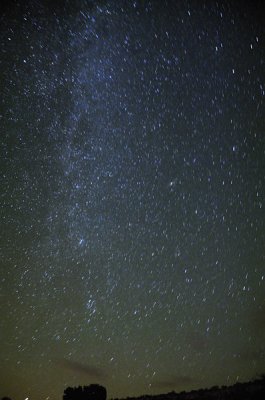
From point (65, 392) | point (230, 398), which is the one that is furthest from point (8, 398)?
point (230, 398)

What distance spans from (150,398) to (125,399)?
1.48m

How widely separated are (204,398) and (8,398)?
369 inches

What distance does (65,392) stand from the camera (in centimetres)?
1627

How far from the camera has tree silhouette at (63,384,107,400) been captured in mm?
15766

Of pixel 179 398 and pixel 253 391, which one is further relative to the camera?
pixel 179 398

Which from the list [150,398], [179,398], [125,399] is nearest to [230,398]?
[179,398]

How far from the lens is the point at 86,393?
15961 mm

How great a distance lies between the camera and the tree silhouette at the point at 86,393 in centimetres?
1577

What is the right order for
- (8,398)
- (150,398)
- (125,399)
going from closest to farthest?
(150,398)
(125,399)
(8,398)

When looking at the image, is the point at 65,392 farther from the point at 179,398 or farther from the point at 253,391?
the point at 253,391

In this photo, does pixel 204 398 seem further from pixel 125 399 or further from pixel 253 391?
pixel 125 399

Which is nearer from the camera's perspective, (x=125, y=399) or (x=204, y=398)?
(x=204, y=398)

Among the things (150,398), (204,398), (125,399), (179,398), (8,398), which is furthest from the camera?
(8,398)

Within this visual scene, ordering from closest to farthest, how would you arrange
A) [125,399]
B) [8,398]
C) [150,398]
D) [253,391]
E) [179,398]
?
[253,391] < [179,398] < [150,398] < [125,399] < [8,398]
